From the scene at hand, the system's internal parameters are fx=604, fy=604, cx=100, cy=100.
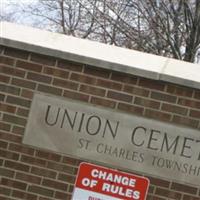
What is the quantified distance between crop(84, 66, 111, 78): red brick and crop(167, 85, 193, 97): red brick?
53cm

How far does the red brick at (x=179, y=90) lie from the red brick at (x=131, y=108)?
0.94 ft

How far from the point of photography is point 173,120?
5.01 metres

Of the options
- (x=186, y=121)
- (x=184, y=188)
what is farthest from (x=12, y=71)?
(x=184, y=188)

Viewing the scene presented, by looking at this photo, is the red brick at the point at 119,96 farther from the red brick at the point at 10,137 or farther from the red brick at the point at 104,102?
the red brick at the point at 10,137

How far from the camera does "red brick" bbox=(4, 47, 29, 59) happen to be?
5176 mm

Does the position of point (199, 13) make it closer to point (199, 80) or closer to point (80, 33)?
point (80, 33)

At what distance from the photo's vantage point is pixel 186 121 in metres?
5.00

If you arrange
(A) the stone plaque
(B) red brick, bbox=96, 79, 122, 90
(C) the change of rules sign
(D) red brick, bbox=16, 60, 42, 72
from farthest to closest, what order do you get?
(D) red brick, bbox=16, 60, 42, 72 < (B) red brick, bbox=96, 79, 122, 90 < (A) the stone plaque < (C) the change of rules sign

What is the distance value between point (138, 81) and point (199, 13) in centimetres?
1456

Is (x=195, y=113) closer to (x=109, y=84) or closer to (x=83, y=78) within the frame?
(x=109, y=84)

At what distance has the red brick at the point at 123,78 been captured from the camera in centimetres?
503

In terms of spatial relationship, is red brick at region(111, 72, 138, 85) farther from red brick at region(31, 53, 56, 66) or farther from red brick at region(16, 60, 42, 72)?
red brick at region(16, 60, 42, 72)

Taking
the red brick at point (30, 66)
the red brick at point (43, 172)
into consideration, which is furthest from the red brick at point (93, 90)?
the red brick at point (43, 172)

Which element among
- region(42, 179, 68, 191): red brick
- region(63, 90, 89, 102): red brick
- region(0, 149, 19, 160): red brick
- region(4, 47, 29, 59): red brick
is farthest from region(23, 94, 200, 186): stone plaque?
region(4, 47, 29, 59): red brick
